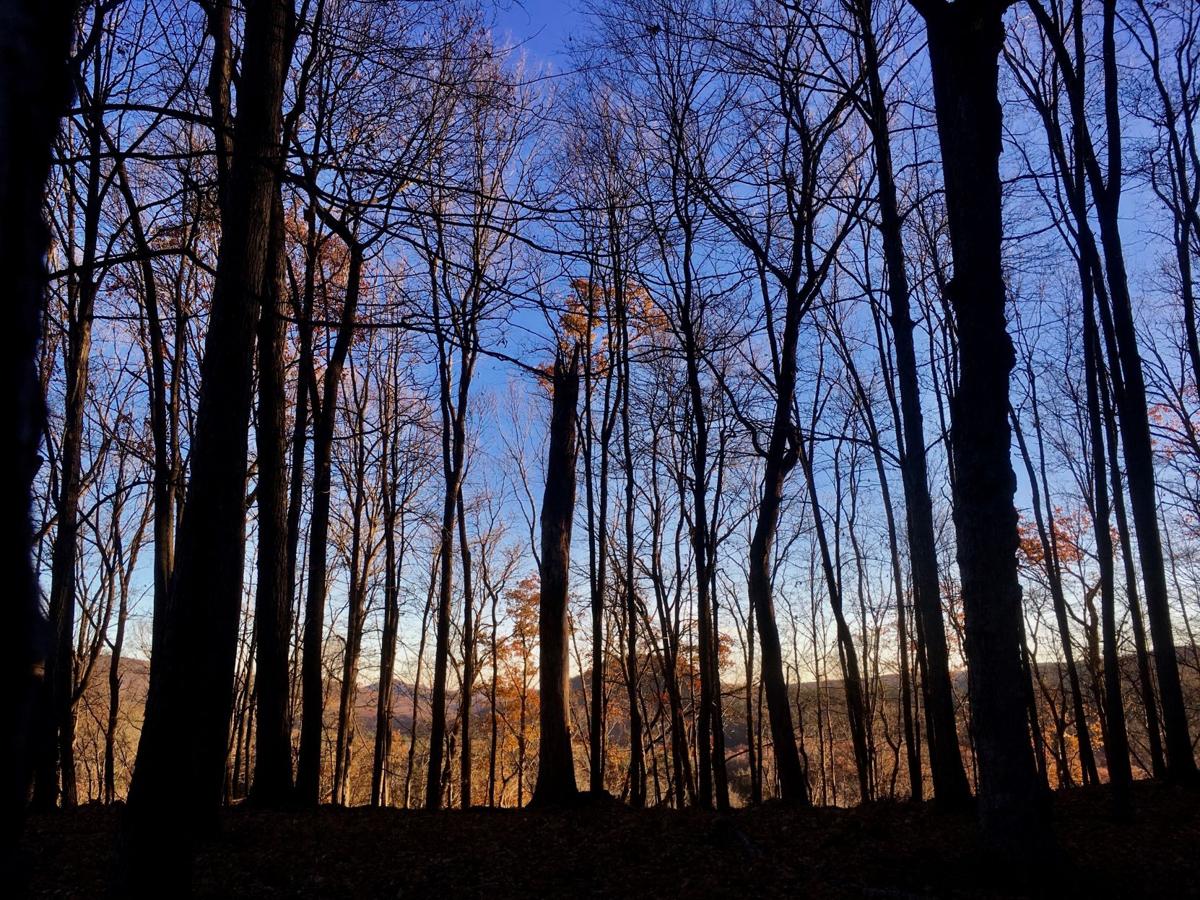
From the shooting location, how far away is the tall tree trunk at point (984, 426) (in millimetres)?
4344

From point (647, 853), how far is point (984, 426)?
161 inches

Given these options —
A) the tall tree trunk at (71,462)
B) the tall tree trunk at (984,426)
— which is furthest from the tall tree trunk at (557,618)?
the tall tree trunk at (71,462)

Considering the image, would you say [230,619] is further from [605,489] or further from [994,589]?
[605,489]

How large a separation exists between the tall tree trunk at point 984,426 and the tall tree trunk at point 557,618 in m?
4.20

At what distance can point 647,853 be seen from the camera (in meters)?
5.67

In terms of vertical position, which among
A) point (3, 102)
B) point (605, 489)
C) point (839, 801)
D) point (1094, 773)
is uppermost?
point (605, 489)

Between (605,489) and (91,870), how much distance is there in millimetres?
6509

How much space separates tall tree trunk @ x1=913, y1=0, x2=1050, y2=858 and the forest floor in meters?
0.51

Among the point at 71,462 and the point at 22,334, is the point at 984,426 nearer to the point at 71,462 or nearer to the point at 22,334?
the point at 22,334

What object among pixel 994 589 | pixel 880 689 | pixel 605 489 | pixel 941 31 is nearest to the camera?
pixel 994 589

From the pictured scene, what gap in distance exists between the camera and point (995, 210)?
479cm

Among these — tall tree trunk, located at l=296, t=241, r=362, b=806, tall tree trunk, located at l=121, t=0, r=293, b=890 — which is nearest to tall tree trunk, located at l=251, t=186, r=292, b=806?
tall tree trunk, located at l=296, t=241, r=362, b=806

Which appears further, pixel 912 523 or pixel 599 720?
pixel 599 720

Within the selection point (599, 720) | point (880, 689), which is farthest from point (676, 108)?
point (880, 689)
